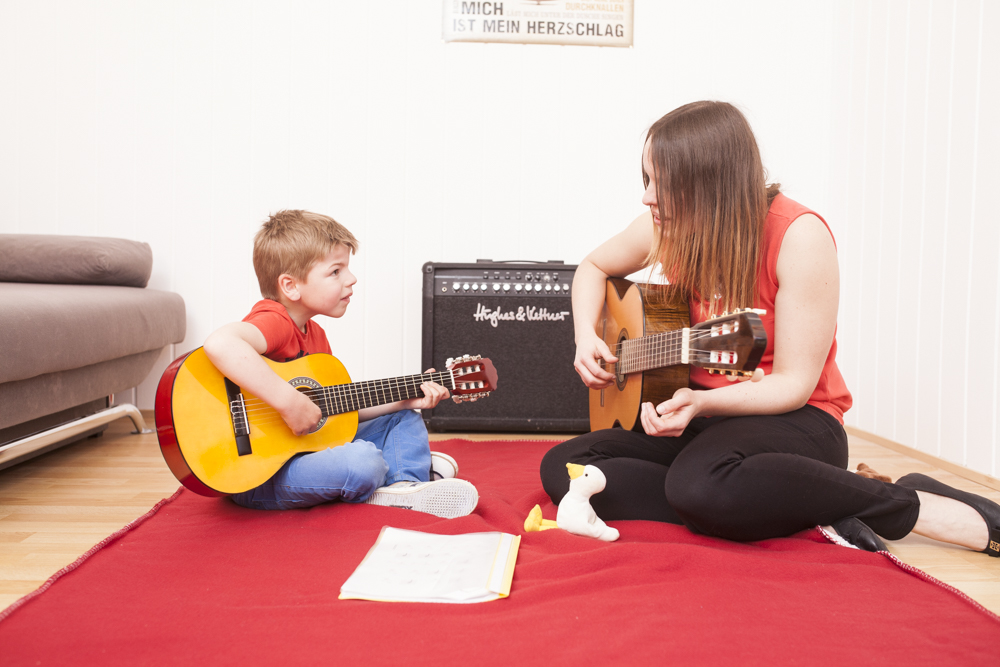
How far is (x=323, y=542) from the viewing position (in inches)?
45.2

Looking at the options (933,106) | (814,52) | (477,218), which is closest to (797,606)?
(933,106)

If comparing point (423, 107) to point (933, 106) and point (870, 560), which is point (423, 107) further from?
point (870, 560)

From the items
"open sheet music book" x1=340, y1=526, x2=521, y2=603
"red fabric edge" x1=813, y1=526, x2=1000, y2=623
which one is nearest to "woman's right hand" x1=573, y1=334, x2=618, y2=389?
"open sheet music book" x1=340, y1=526, x2=521, y2=603

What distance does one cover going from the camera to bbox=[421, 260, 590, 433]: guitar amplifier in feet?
7.40

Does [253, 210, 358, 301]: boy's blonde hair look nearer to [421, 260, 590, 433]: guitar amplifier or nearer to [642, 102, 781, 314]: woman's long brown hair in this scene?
[642, 102, 781, 314]: woman's long brown hair

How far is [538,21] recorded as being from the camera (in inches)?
99.8

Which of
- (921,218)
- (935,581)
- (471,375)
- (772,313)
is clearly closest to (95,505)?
(471,375)

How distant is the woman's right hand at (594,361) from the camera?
1.39 metres

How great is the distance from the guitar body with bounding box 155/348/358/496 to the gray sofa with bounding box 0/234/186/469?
0.42m

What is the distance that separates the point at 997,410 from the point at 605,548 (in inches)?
49.0

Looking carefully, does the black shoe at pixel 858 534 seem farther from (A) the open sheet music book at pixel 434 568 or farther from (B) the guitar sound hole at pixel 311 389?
(B) the guitar sound hole at pixel 311 389

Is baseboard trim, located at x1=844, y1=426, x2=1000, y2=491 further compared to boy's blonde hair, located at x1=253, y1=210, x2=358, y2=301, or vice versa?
baseboard trim, located at x1=844, y1=426, x2=1000, y2=491

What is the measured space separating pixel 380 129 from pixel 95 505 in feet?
5.33

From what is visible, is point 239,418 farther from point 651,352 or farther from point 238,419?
point 651,352
